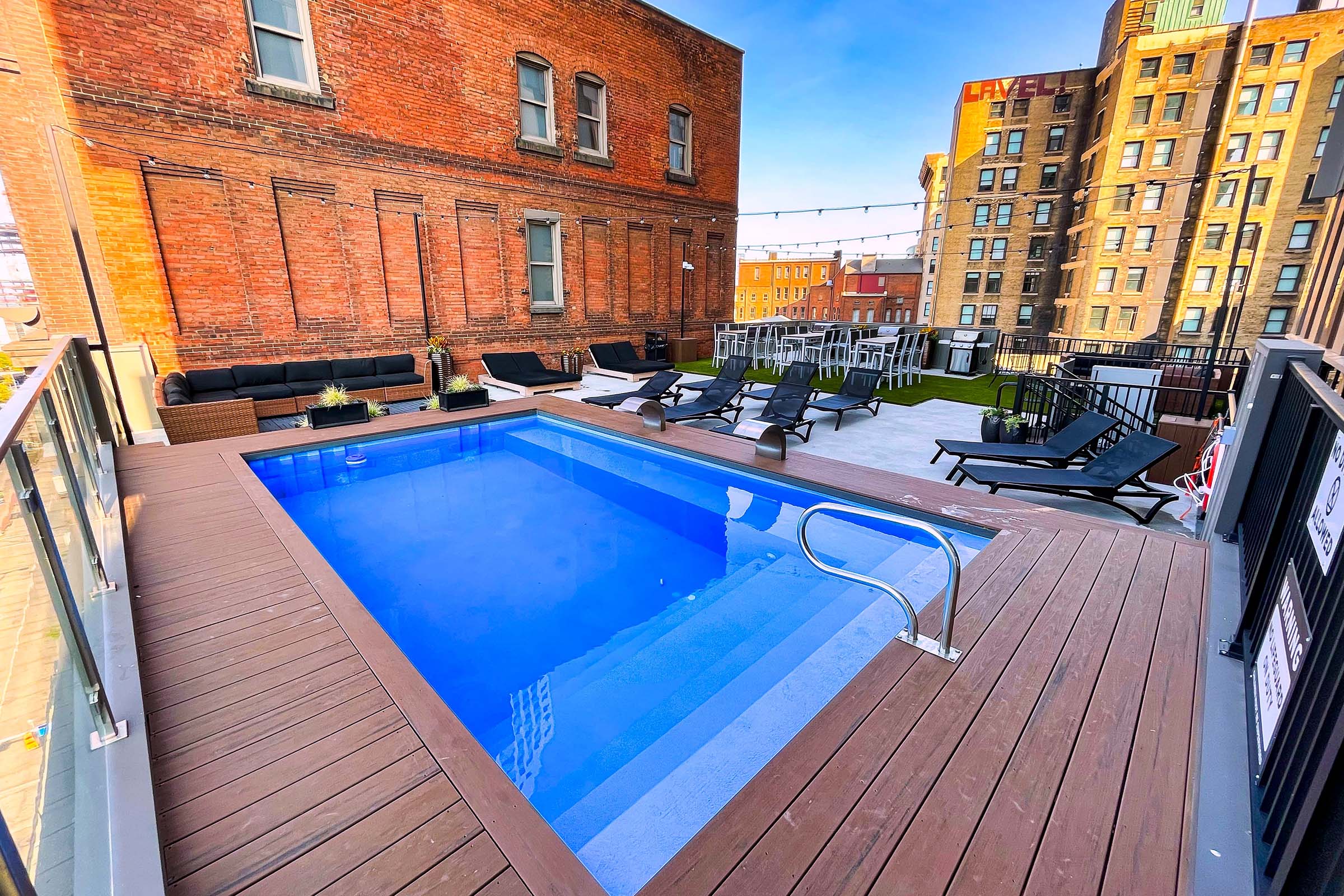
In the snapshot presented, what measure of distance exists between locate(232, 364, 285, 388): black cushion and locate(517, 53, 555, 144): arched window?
245 inches

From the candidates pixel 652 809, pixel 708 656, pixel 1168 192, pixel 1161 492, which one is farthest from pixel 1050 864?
pixel 1168 192

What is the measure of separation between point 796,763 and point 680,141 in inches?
563

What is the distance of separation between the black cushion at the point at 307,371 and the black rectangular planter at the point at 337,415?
2.44 metres

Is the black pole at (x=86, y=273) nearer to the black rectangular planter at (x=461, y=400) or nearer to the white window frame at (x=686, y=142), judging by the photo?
the black rectangular planter at (x=461, y=400)

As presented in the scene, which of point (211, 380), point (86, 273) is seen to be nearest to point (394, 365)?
point (211, 380)

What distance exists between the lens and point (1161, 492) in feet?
12.9

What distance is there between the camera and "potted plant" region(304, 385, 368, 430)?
19.9 ft

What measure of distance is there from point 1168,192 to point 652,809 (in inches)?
1297

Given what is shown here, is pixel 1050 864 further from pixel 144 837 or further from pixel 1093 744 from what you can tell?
pixel 144 837

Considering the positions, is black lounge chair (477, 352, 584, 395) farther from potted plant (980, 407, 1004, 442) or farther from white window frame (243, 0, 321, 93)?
potted plant (980, 407, 1004, 442)

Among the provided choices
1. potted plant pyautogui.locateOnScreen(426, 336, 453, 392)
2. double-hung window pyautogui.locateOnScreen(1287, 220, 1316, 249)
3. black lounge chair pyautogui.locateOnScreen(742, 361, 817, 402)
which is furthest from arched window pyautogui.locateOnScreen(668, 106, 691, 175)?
double-hung window pyautogui.locateOnScreen(1287, 220, 1316, 249)

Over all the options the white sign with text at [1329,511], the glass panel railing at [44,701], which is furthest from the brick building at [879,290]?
the glass panel railing at [44,701]

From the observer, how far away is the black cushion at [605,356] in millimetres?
11398

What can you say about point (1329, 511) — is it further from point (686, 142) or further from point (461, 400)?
point (686, 142)
